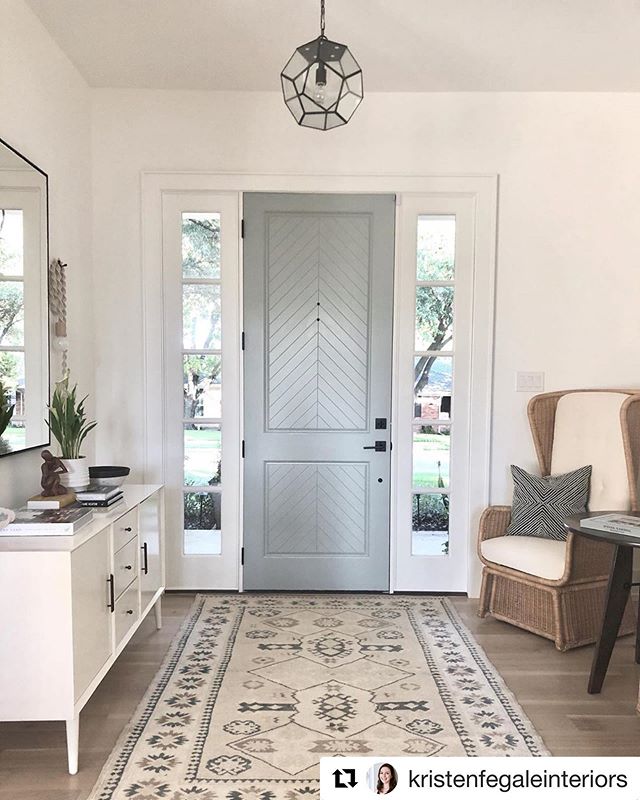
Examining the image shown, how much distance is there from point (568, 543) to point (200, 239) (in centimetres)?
249

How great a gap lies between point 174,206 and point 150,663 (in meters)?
2.38

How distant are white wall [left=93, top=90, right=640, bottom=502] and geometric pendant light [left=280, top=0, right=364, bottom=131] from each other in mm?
1286

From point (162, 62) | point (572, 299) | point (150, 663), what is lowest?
point (150, 663)

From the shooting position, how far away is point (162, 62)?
10.8 ft

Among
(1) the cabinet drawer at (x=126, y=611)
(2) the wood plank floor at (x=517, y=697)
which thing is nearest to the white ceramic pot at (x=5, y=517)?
(1) the cabinet drawer at (x=126, y=611)

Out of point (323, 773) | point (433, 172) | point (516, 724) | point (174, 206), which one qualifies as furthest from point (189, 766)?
point (433, 172)

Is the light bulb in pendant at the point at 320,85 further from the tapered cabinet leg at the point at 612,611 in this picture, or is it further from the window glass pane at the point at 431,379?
the tapered cabinet leg at the point at 612,611

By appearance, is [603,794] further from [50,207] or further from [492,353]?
[50,207]

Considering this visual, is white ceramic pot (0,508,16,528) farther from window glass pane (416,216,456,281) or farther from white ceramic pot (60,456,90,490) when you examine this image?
window glass pane (416,216,456,281)

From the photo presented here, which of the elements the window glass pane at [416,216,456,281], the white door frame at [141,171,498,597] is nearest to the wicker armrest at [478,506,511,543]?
the white door frame at [141,171,498,597]

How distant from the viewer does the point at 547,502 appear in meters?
3.29

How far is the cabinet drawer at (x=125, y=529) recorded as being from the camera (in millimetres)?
2494

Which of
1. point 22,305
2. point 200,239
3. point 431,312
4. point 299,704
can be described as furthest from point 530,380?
point 22,305

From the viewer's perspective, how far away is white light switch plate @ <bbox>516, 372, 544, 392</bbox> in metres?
3.71
